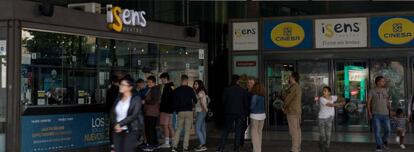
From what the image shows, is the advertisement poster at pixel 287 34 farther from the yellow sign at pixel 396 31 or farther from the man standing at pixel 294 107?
the man standing at pixel 294 107

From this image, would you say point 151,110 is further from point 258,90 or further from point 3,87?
point 3,87

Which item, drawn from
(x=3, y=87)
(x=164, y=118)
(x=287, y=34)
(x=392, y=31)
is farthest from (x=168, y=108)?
(x=392, y=31)

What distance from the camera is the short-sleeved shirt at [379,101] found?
12016 mm

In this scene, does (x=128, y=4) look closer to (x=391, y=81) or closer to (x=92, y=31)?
(x=92, y=31)

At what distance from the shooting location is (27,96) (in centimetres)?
1026

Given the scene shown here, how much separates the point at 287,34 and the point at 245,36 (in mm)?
1211

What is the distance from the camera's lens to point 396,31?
15781 mm

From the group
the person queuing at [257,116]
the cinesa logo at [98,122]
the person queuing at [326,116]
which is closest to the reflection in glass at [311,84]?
the person queuing at [326,116]

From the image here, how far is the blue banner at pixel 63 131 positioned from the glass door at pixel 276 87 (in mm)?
6814

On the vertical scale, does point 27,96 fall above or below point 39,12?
below

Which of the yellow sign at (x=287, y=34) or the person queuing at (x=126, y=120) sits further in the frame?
the yellow sign at (x=287, y=34)

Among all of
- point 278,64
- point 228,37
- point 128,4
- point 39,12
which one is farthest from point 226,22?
point 39,12

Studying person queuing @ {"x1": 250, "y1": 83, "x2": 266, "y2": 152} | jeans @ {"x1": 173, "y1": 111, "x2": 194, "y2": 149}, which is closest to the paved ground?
jeans @ {"x1": 173, "y1": 111, "x2": 194, "y2": 149}

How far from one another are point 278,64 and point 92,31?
7434 mm
